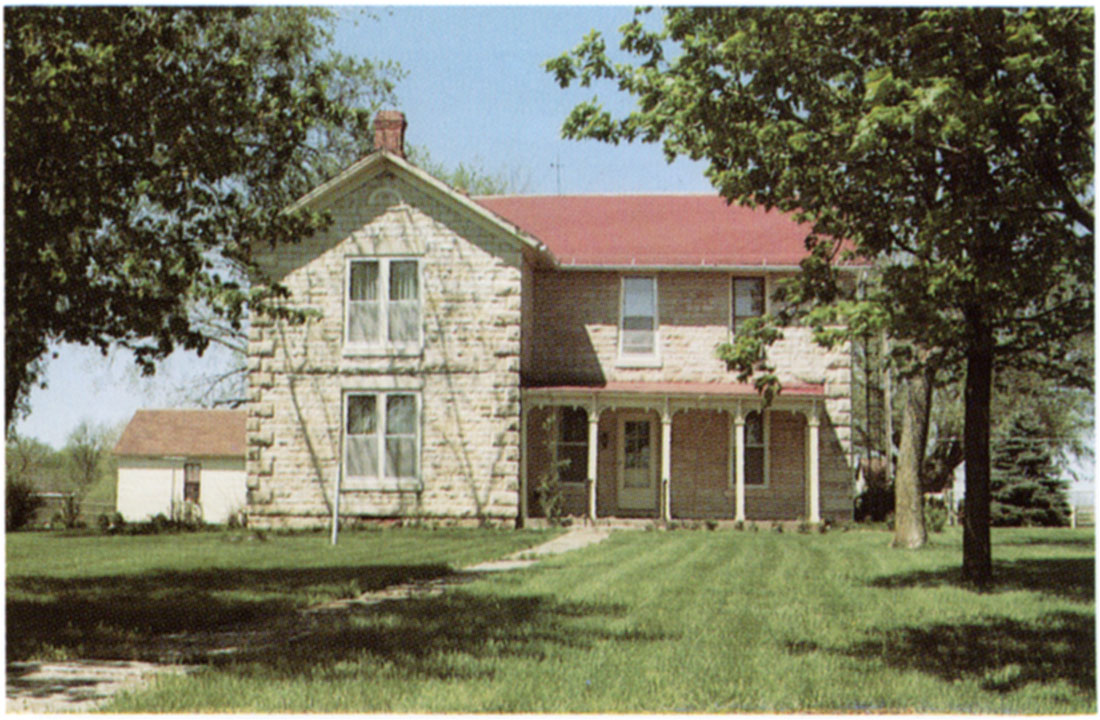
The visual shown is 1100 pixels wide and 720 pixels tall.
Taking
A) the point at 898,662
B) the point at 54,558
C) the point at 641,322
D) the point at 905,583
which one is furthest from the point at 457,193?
the point at 898,662

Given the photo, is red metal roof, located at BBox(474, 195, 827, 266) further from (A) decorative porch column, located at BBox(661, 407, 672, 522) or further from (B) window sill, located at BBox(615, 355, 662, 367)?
(A) decorative porch column, located at BBox(661, 407, 672, 522)

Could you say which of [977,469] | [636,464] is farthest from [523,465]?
[977,469]

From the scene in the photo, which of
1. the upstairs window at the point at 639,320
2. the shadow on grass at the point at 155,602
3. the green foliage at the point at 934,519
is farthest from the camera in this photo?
the upstairs window at the point at 639,320

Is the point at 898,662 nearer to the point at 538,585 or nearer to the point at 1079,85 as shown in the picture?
the point at 1079,85

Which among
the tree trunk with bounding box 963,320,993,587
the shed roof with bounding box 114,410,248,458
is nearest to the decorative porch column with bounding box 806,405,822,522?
the tree trunk with bounding box 963,320,993,587

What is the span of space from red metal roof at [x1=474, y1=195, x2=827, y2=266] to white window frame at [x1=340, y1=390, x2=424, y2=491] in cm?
443

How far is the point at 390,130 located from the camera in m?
24.2

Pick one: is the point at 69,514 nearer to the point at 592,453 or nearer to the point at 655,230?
the point at 592,453

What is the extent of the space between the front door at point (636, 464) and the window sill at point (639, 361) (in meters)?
1.24

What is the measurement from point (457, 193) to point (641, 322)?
4657mm

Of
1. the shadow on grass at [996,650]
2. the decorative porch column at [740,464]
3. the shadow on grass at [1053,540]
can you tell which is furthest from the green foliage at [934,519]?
the shadow on grass at [996,650]

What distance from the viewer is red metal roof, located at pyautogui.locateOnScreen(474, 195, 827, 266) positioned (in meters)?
24.1

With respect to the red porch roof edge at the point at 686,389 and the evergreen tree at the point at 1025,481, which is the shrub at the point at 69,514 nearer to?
the red porch roof edge at the point at 686,389

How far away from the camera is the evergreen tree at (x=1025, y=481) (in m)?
25.6
